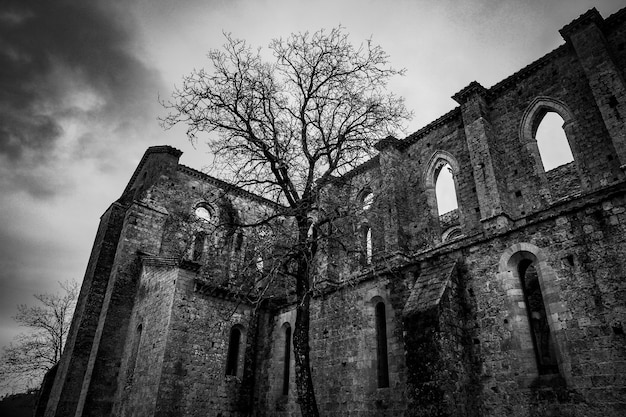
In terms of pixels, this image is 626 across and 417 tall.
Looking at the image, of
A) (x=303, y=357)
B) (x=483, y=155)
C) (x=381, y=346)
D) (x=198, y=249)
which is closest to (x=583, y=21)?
(x=483, y=155)

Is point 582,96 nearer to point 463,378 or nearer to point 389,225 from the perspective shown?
point 389,225

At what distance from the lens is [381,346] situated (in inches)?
433

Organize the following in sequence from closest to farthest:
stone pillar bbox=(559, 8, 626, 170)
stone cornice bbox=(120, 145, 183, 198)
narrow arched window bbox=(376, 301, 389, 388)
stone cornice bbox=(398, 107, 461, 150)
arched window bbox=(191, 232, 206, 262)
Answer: narrow arched window bbox=(376, 301, 389, 388) < stone pillar bbox=(559, 8, 626, 170) < stone cornice bbox=(398, 107, 461, 150) < arched window bbox=(191, 232, 206, 262) < stone cornice bbox=(120, 145, 183, 198)

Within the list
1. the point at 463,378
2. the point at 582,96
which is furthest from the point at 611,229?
the point at 582,96

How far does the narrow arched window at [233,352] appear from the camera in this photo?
14.7m

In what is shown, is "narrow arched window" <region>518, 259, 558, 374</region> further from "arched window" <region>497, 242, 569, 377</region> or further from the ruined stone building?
"arched window" <region>497, 242, 569, 377</region>

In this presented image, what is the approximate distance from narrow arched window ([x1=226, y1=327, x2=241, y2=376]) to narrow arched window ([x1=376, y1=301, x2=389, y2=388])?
20.8 feet

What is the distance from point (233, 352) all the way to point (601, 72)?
15449mm

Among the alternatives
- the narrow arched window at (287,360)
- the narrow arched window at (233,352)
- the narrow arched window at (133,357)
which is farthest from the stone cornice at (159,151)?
the narrow arched window at (287,360)

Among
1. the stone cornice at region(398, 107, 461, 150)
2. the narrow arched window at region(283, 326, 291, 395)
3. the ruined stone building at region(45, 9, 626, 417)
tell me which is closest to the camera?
the ruined stone building at region(45, 9, 626, 417)

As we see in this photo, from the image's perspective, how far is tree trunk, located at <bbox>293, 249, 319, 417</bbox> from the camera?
8.44 meters

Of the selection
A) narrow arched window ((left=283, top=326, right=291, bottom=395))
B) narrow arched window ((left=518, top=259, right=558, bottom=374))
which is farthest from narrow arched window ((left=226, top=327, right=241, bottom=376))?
narrow arched window ((left=518, top=259, right=558, bottom=374))

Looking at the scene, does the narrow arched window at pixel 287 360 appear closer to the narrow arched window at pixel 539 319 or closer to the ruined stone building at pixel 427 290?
the ruined stone building at pixel 427 290

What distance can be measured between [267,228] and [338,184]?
2.43 metres
